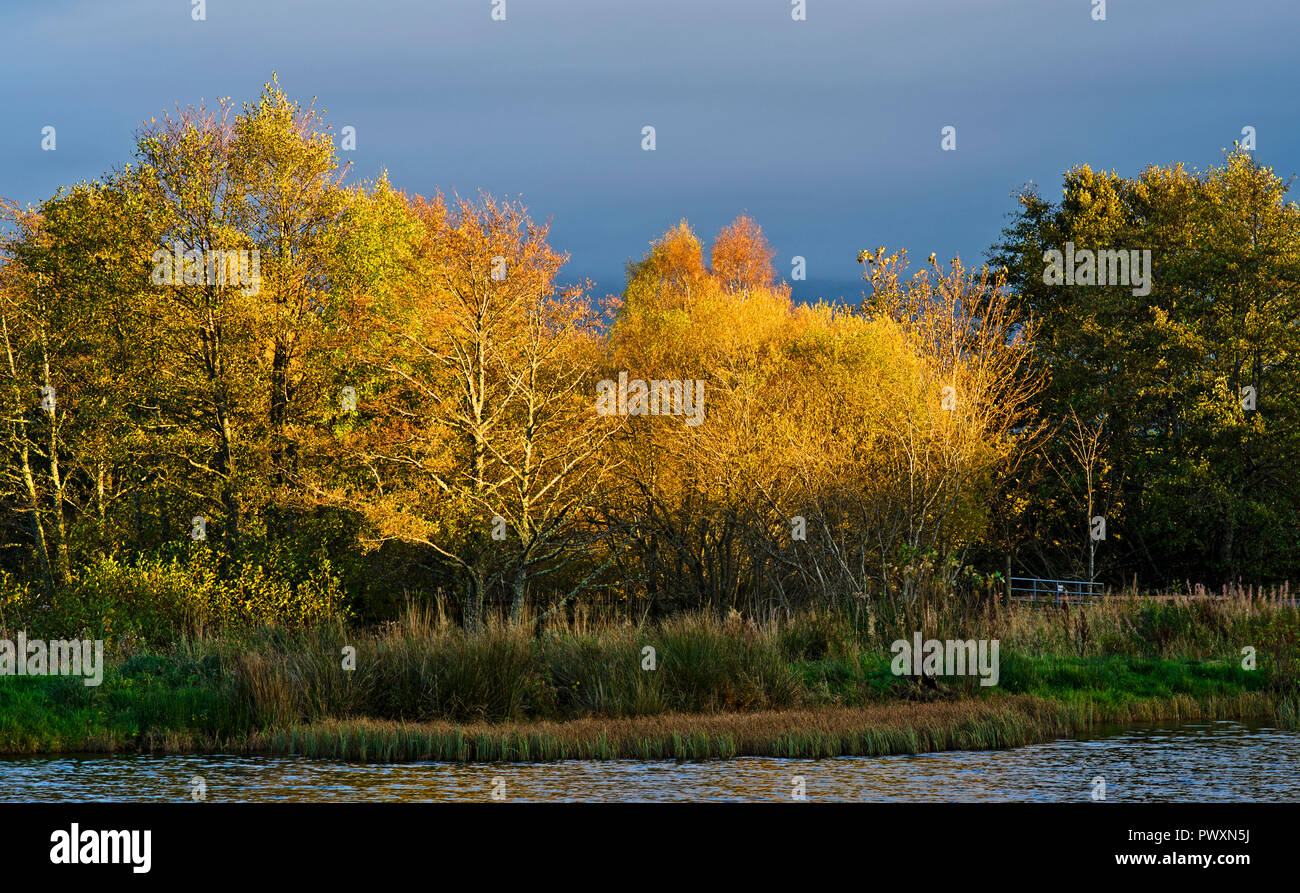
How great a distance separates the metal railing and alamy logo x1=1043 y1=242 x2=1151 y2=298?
8.97 metres

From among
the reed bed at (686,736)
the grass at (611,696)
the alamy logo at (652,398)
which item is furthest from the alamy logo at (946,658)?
the alamy logo at (652,398)

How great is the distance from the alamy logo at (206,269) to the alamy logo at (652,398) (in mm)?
8696

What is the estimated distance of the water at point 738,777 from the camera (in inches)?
528

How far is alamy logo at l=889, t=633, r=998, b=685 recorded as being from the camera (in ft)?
66.3

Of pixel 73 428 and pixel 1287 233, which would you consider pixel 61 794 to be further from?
pixel 1287 233

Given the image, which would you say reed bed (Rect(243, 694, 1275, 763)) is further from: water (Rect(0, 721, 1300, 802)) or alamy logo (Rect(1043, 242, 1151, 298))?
alamy logo (Rect(1043, 242, 1151, 298))

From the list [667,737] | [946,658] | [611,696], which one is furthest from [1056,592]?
[667,737]

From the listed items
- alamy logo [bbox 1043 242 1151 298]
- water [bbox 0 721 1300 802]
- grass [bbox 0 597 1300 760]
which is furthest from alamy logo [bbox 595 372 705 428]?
water [bbox 0 721 1300 802]

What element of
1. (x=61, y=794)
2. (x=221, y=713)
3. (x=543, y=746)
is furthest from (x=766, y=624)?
(x=61, y=794)

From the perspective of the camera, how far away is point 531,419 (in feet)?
96.0

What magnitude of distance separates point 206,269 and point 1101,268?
1074 inches
